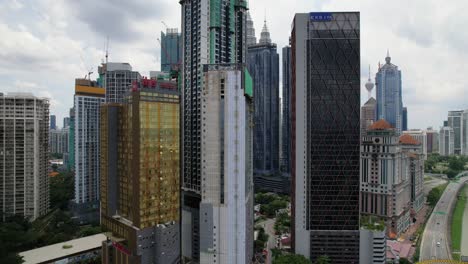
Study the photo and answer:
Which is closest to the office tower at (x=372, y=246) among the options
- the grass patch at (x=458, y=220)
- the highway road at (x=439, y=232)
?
the highway road at (x=439, y=232)

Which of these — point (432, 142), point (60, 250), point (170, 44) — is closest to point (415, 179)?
point (60, 250)

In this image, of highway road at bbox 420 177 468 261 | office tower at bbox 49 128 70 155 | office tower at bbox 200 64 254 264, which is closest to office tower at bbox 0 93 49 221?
office tower at bbox 200 64 254 264

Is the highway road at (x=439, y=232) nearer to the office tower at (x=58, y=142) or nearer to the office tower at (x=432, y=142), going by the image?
the office tower at (x=432, y=142)

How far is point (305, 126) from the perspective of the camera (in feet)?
123

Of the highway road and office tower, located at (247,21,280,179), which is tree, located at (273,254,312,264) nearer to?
the highway road

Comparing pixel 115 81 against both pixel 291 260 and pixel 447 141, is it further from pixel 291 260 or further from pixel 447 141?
pixel 447 141

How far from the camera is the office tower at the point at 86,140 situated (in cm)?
5469

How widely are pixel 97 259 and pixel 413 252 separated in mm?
40941

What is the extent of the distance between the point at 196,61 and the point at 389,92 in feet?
346

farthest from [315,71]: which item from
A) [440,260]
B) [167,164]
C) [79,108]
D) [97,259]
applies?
[79,108]

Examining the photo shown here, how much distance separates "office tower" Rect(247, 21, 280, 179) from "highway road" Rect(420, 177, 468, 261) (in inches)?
1451

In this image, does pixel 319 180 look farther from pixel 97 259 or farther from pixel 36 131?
pixel 36 131

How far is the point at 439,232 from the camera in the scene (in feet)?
174

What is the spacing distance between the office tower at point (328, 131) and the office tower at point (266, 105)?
46198mm
